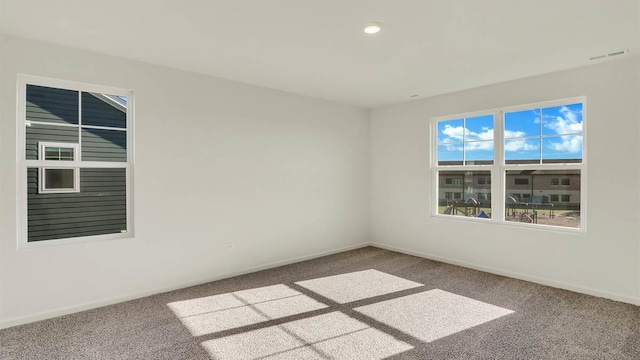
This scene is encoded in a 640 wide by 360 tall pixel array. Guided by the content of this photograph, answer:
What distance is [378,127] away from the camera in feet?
19.1

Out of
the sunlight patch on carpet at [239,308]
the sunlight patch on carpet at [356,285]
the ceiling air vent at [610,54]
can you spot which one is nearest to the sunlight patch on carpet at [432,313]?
the sunlight patch on carpet at [356,285]

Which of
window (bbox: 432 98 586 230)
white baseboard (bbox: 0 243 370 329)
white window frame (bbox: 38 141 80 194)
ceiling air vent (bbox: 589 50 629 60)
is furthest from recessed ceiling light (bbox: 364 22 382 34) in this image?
white baseboard (bbox: 0 243 370 329)

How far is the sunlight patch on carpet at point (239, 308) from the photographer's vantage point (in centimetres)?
293

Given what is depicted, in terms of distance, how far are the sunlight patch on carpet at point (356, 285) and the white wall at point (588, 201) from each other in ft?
4.14

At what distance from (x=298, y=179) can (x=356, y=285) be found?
182 centimetres

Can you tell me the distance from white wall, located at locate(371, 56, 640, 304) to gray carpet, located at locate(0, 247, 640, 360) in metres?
0.32

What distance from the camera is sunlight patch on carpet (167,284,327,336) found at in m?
2.93

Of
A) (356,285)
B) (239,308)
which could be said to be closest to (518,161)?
(356,285)

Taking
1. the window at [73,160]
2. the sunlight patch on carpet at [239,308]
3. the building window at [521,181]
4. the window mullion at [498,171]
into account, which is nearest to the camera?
the sunlight patch on carpet at [239,308]

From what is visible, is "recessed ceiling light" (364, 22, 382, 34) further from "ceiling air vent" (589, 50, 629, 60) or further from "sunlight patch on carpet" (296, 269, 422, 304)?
"sunlight patch on carpet" (296, 269, 422, 304)

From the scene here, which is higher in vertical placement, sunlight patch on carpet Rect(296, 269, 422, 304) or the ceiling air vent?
the ceiling air vent

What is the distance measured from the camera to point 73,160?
10.6 feet

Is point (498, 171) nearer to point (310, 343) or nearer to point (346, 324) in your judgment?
point (346, 324)

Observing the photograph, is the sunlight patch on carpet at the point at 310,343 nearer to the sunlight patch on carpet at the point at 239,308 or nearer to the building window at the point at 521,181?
the sunlight patch on carpet at the point at 239,308
